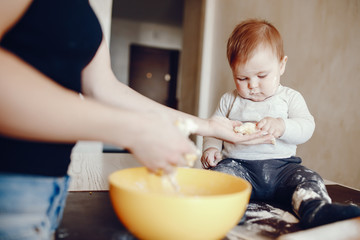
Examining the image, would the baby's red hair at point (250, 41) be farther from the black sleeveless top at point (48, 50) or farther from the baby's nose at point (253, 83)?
the black sleeveless top at point (48, 50)

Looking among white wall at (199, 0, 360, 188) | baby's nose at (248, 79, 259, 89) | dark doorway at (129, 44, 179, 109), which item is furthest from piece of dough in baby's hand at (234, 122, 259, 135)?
dark doorway at (129, 44, 179, 109)

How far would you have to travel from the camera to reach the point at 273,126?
1.02 metres

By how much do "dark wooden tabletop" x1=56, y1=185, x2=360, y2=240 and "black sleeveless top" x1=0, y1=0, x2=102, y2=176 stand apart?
0.42 feet

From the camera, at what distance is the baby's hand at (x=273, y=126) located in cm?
101

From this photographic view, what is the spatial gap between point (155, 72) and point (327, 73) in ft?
17.5

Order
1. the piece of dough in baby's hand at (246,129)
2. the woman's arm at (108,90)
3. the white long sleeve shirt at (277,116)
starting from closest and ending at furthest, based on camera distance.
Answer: the woman's arm at (108,90) < the piece of dough in baby's hand at (246,129) < the white long sleeve shirt at (277,116)

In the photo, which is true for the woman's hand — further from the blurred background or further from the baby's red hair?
the blurred background

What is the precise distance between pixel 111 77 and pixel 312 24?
4.30 ft

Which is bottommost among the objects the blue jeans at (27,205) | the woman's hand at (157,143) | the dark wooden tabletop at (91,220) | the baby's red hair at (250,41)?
the dark wooden tabletop at (91,220)

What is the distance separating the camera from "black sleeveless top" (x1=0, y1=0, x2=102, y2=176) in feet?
1.72

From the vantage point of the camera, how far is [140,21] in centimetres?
643

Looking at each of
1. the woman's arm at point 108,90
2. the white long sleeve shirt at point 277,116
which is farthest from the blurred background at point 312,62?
the woman's arm at point 108,90

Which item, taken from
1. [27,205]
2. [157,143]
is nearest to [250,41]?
[157,143]

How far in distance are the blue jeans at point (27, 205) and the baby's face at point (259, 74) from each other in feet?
2.72
